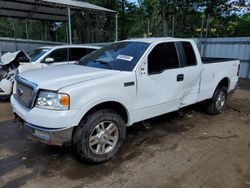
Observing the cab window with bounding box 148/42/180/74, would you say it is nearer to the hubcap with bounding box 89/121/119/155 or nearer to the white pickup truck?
the white pickup truck

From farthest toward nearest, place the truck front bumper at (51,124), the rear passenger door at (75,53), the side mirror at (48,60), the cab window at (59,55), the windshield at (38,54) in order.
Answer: the rear passenger door at (75,53) < the cab window at (59,55) < the windshield at (38,54) < the side mirror at (48,60) < the truck front bumper at (51,124)

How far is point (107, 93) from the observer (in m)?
3.18

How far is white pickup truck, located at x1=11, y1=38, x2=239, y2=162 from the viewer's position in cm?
291

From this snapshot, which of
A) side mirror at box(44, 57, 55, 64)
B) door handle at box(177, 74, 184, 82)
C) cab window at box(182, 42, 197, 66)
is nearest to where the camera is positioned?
door handle at box(177, 74, 184, 82)

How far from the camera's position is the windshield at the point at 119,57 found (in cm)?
368

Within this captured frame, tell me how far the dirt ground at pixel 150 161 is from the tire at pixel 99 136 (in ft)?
0.58

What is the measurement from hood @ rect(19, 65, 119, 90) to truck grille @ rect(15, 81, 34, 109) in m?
0.12

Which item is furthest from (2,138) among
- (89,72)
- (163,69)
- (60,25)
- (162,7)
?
(60,25)

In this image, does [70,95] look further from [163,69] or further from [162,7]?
[162,7]

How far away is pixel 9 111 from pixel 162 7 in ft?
42.6

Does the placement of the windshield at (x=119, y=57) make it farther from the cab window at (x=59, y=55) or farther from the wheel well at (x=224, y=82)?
the cab window at (x=59, y=55)

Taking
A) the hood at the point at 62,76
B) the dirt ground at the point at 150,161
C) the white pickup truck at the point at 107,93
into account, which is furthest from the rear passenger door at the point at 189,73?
the hood at the point at 62,76

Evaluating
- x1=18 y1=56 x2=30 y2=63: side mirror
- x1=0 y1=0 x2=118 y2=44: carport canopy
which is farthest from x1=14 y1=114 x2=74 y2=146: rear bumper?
x1=0 y1=0 x2=118 y2=44: carport canopy

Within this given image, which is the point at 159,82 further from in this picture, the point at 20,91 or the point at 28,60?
the point at 28,60
